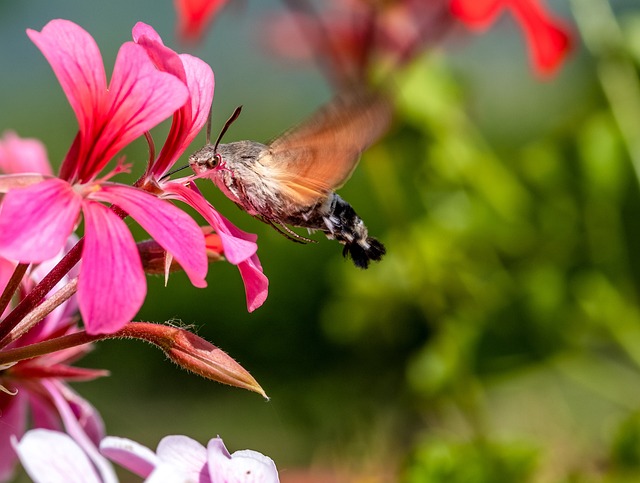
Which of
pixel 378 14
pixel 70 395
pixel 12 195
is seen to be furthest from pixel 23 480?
pixel 12 195

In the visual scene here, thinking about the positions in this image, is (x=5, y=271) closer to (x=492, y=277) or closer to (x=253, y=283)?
(x=253, y=283)

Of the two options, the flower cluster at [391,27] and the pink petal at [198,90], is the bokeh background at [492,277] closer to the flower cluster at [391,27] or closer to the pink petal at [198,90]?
the flower cluster at [391,27]

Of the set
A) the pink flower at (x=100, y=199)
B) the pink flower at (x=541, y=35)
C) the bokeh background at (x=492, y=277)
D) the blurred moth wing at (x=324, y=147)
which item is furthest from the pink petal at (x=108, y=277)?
the pink flower at (x=541, y=35)

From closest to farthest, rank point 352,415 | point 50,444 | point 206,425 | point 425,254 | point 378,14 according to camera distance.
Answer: point 50,444, point 378,14, point 425,254, point 352,415, point 206,425

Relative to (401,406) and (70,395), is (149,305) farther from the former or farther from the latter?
(70,395)

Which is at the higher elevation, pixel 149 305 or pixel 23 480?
pixel 149 305

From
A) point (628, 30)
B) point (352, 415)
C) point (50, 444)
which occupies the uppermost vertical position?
point (628, 30)

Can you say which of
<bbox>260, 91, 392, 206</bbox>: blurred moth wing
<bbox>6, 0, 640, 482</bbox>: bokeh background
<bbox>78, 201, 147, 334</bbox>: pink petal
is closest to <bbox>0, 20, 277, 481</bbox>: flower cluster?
<bbox>78, 201, 147, 334</bbox>: pink petal

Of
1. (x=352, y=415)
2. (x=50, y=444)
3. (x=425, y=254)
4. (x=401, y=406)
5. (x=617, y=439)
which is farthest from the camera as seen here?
(x=401, y=406)
